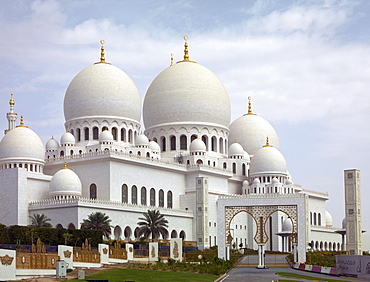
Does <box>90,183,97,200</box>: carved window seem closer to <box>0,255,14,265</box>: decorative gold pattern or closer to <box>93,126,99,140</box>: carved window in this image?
<box>93,126,99,140</box>: carved window

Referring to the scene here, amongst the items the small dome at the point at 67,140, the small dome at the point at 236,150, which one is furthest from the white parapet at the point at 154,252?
the small dome at the point at 236,150

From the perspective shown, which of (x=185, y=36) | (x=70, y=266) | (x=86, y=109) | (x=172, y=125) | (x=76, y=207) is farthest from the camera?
(x=185, y=36)

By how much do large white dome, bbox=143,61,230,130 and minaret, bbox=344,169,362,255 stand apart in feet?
51.3

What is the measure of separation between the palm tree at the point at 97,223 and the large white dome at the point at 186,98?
2068cm

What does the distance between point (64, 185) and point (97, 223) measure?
5005 mm

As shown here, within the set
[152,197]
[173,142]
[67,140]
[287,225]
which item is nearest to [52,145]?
[67,140]

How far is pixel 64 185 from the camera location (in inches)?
2228

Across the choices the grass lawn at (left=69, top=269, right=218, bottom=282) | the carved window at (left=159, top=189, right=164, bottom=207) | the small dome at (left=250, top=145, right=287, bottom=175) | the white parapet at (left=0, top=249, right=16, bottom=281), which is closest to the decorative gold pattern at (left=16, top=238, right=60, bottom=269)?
the white parapet at (left=0, top=249, right=16, bottom=281)

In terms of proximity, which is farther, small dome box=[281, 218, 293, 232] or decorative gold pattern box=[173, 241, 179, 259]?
small dome box=[281, 218, 293, 232]

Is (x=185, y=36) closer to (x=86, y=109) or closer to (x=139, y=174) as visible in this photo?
(x=86, y=109)

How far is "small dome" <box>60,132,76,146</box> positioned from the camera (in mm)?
65188

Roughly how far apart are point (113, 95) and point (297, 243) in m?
28.2

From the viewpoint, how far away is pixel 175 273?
1361 inches

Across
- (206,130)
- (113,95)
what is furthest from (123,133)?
(206,130)
